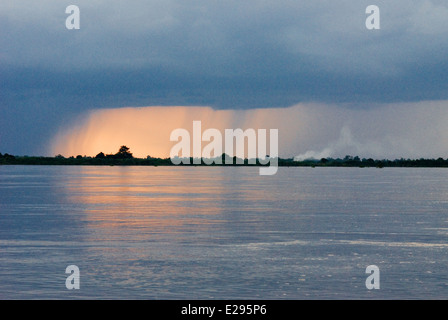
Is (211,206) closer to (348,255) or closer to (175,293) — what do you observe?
(348,255)

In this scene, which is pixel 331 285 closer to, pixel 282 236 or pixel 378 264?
pixel 378 264

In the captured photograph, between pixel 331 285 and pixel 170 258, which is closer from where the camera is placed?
pixel 331 285

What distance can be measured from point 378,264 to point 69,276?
11.7 m

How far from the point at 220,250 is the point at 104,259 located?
17.1 feet

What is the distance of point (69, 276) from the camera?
24.3 meters

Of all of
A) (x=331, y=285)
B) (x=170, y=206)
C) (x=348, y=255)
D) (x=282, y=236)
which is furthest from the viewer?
(x=170, y=206)

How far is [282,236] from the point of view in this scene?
36469 millimetres

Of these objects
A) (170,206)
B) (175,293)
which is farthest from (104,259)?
(170,206)

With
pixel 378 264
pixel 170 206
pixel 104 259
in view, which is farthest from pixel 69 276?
pixel 170 206
